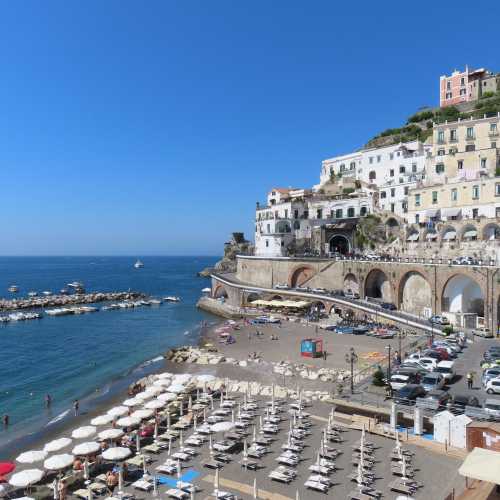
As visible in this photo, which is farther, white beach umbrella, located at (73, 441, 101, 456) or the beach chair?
white beach umbrella, located at (73, 441, 101, 456)

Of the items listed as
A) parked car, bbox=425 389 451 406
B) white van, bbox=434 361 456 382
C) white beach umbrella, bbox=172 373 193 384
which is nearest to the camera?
parked car, bbox=425 389 451 406

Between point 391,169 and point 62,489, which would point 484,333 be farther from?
point 391,169

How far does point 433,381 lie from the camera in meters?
22.6

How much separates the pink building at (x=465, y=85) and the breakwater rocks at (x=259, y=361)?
6821 cm

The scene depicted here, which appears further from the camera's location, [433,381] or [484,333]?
[484,333]

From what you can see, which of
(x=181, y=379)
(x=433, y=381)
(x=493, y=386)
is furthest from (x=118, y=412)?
(x=493, y=386)

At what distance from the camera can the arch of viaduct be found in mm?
38156

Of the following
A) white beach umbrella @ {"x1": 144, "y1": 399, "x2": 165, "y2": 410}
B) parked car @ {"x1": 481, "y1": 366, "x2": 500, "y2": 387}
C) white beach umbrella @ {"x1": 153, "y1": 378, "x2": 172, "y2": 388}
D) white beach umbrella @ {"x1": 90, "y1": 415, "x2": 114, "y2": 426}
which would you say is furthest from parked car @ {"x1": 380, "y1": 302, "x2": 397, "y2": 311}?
white beach umbrella @ {"x1": 90, "y1": 415, "x2": 114, "y2": 426}

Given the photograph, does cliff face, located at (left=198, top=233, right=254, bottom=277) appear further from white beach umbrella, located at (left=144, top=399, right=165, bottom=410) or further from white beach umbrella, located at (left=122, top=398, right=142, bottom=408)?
white beach umbrella, located at (left=144, top=399, right=165, bottom=410)

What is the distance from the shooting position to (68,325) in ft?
199

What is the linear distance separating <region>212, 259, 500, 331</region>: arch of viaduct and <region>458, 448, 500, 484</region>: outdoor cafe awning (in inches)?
1184

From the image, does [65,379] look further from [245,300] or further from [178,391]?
[245,300]

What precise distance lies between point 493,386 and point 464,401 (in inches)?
121

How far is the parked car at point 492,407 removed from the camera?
58.9 feet
